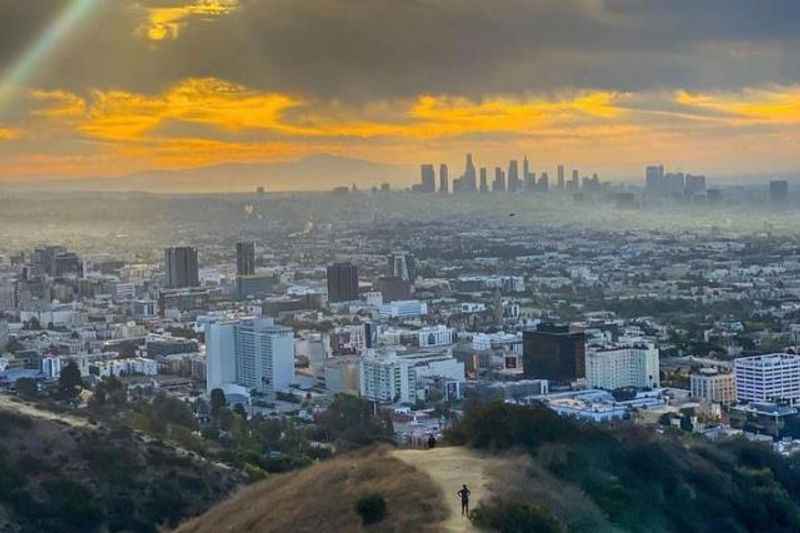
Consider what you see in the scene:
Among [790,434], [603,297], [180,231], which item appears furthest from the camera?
[180,231]

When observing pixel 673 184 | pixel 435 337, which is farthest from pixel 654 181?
pixel 435 337

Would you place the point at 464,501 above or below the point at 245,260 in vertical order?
above

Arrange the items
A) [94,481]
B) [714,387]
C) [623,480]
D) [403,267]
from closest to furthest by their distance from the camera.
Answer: [623,480]
[94,481]
[714,387]
[403,267]

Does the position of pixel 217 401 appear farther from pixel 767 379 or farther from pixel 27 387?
pixel 767 379

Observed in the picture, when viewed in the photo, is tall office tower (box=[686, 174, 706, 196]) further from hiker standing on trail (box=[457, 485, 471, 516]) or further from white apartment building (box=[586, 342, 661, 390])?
hiker standing on trail (box=[457, 485, 471, 516])

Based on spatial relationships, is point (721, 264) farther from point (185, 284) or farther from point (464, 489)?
point (464, 489)

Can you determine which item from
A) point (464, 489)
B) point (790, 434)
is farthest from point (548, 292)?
point (464, 489)

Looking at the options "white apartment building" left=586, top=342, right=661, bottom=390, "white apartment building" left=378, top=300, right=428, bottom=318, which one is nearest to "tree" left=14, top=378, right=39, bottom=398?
"white apartment building" left=586, top=342, right=661, bottom=390
